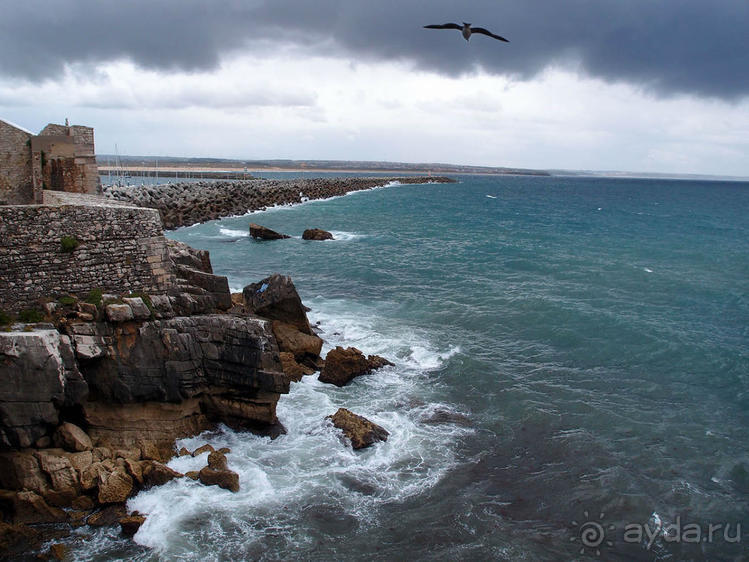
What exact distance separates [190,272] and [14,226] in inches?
186

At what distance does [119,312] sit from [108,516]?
4.42 m

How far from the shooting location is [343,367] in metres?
18.0

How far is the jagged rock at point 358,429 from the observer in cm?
1434

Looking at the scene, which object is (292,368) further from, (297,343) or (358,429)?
(358,429)

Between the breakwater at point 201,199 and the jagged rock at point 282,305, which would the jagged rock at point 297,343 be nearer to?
the jagged rock at point 282,305

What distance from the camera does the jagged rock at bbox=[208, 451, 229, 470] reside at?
41.9ft

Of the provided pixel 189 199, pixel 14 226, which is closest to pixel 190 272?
pixel 14 226

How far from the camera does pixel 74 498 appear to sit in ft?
37.6

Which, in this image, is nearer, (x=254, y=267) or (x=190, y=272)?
(x=190, y=272)

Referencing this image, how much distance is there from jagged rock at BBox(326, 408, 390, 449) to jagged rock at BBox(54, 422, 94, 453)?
19.4ft

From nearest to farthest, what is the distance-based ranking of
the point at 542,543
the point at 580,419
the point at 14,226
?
1. the point at 542,543
2. the point at 14,226
3. the point at 580,419

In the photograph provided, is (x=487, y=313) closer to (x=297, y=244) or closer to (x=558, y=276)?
(x=558, y=276)

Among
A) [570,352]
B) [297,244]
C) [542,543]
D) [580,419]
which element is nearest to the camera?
[542,543]

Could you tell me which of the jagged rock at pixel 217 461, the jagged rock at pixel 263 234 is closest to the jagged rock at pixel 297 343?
the jagged rock at pixel 217 461
